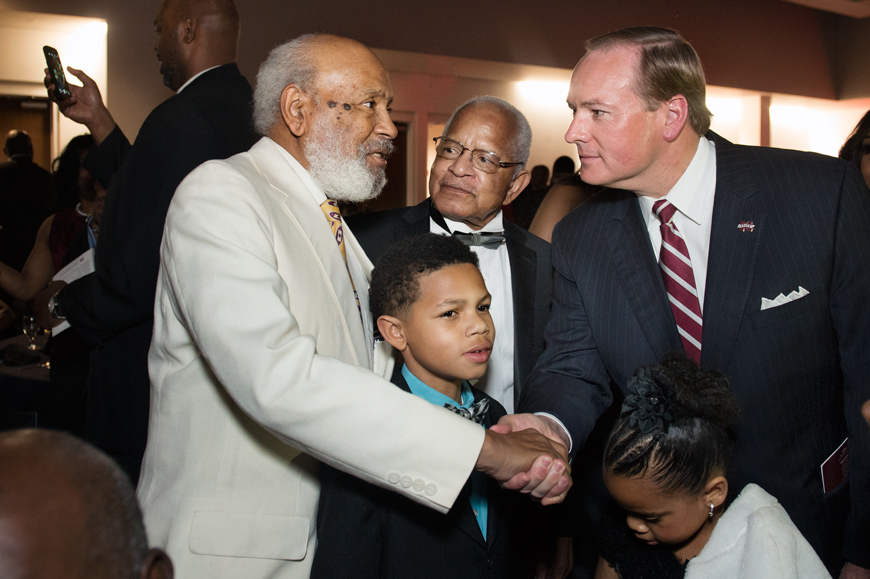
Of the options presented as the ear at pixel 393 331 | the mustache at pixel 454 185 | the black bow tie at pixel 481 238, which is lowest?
the ear at pixel 393 331

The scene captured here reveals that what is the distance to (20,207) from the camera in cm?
500

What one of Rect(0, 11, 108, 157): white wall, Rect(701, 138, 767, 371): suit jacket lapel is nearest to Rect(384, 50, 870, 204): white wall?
Rect(0, 11, 108, 157): white wall

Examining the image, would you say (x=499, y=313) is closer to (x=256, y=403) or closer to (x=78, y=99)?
(x=256, y=403)

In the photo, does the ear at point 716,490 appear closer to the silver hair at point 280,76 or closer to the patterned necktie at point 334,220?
the patterned necktie at point 334,220

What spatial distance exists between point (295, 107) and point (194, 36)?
3.27 feet

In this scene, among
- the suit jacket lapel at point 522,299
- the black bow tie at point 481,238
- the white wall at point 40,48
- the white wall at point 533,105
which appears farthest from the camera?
the white wall at point 533,105

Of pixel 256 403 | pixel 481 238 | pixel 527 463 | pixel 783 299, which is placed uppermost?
pixel 783 299

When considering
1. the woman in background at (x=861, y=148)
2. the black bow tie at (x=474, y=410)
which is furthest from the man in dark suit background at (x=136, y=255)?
the woman in background at (x=861, y=148)

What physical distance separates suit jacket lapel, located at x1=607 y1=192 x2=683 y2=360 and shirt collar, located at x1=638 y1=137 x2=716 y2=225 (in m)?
0.14

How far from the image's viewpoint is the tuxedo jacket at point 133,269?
2.09 meters

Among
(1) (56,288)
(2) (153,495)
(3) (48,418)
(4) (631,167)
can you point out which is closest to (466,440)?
(2) (153,495)

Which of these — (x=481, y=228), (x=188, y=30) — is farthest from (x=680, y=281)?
(x=188, y=30)

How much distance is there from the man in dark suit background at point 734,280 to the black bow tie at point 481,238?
18.4 inches

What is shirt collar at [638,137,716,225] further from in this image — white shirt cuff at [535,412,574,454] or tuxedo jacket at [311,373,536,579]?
tuxedo jacket at [311,373,536,579]
